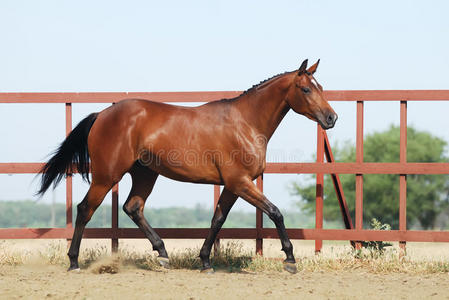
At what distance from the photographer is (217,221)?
6297 mm

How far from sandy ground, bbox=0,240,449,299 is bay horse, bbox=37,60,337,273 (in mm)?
363

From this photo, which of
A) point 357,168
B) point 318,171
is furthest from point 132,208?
point 357,168

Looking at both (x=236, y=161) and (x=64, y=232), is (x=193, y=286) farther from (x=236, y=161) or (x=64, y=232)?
(x=64, y=232)

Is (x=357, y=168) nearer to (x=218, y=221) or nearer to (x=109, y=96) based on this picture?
(x=218, y=221)

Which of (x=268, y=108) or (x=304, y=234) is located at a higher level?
(x=268, y=108)

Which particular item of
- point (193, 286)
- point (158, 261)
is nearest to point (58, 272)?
point (158, 261)

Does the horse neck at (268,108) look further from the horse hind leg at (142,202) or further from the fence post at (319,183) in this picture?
the horse hind leg at (142,202)

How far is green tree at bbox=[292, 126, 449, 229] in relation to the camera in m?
26.0

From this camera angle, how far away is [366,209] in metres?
26.5

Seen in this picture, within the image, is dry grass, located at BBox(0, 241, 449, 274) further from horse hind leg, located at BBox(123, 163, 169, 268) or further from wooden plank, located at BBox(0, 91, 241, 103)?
wooden plank, located at BBox(0, 91, 241, 103)

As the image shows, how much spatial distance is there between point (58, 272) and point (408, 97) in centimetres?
477

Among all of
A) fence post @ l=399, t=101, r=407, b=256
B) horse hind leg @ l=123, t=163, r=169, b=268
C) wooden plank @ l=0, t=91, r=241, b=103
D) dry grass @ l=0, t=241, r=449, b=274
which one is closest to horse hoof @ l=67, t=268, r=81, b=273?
dry grass @ l=0, t=241, r=449, b=274

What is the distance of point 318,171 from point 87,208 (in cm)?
283

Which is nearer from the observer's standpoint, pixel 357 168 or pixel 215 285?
pixel 215 285
